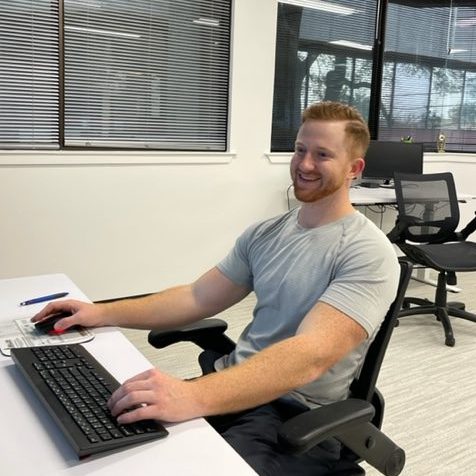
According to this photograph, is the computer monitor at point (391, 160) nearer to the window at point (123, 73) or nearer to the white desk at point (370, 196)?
the white desk at point (370, 196)

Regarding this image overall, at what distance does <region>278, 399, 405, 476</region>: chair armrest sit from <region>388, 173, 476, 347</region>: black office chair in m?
2.37

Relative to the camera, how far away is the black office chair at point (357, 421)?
104 centimetres

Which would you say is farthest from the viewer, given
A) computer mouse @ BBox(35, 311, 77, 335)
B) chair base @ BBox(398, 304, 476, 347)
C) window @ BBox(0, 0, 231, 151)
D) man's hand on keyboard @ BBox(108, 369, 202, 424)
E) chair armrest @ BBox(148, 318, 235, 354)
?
chair base @ BBox(398, 304, 476, 347)

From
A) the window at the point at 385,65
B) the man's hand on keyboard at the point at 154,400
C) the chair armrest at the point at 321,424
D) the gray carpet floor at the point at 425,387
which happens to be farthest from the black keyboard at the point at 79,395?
the window at the point at 385,65

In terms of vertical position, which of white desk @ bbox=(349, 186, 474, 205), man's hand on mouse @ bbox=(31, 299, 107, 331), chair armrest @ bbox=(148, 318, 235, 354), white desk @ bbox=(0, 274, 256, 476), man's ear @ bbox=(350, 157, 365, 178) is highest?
man's ear @ bbox=(350, 157, 365, 178)

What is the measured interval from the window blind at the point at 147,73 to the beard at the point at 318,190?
2555 mm

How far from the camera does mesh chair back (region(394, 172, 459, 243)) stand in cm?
365

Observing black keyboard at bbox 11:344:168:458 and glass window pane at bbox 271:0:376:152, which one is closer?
black keyboard at bbox 11:344:168:458

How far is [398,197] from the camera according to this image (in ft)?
11.8

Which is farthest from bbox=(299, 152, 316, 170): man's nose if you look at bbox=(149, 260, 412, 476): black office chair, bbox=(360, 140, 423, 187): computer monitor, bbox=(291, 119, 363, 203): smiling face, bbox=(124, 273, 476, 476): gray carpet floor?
bbox=(360, 140, 423, 187): computer monitor

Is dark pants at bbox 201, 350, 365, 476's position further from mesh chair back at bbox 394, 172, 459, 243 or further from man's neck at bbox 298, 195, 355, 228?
mesh chair back at bbox 394, 172, 459, 243

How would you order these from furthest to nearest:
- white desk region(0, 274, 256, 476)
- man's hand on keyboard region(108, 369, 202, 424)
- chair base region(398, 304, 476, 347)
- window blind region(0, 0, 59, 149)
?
chair base region(398, 304, 476, 347)
window blind region(0, 0, 59, 149)
man's hand on keyboard region(108, 369, 202, 424)
white desk region(0, 274, 256, 476)

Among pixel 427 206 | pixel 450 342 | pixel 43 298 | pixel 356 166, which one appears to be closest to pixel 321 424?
pixel 356 166

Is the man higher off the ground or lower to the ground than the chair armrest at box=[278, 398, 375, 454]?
higher
